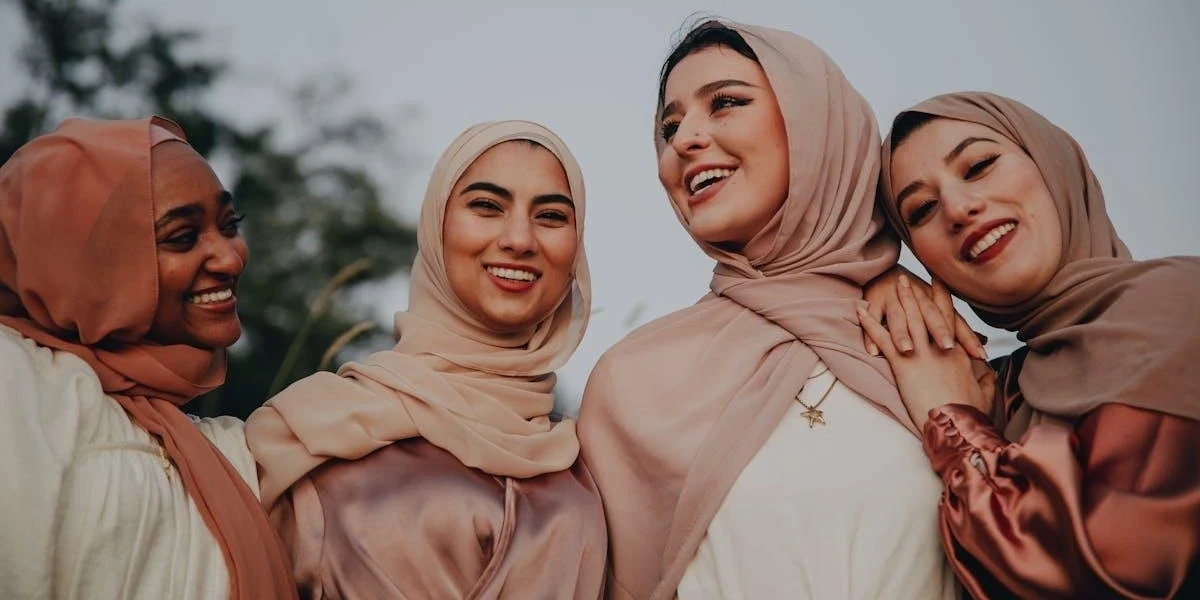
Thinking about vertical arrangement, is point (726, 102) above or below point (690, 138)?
above

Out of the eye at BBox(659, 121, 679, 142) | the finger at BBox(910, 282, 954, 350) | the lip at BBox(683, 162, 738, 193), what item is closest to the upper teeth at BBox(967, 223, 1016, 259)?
the finger at BBox(910, 282, 954, 350)

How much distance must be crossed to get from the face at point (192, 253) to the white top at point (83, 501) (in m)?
0.30

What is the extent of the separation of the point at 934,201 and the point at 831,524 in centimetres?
95

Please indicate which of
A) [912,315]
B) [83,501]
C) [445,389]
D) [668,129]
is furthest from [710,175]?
[83,501]

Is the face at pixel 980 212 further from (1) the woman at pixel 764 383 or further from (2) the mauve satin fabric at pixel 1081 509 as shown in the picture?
(2) the mauve satin fabric at pixel 1081 509

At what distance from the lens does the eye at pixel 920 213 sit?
307cm

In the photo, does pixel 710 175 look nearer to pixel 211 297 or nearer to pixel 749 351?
pixel 749 351

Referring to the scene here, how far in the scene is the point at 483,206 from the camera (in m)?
3.41

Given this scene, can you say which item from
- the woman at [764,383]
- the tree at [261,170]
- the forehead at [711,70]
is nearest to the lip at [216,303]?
the woman at [764,383]

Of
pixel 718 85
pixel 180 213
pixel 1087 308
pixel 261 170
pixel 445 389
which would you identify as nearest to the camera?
pixel 1087 308

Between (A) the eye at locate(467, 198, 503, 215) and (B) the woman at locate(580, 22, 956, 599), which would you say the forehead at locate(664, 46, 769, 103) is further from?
(A) the eye at locate(467, 198, 503, 215)

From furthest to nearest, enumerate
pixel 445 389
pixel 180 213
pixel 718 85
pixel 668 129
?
pixel 668 129 → pixel 718 85 → pixel 445 389 → pixel 180 213

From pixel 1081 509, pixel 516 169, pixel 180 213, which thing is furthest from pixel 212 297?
pixel 1081 509

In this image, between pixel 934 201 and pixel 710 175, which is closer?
pixel 934 201
